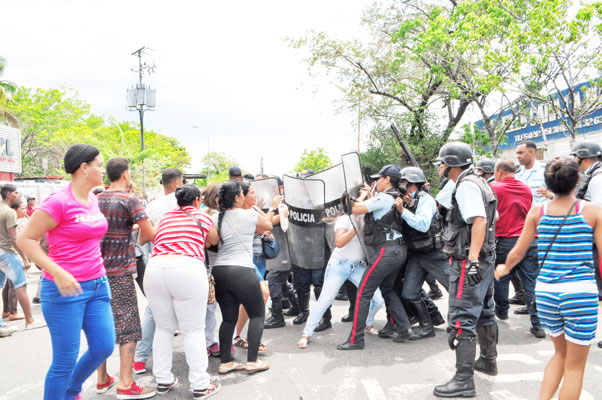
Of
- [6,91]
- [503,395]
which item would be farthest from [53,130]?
[503,395]

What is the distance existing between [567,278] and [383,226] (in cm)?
198

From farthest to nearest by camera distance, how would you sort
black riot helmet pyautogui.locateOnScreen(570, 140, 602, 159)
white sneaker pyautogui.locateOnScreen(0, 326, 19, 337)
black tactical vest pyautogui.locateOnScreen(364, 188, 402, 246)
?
1. white sneaker pyautogui.locateOnScreen(0, 326, 19, 337)
2. black riot helmet pyautogui.locateOnScreen(570, 140, 602, 159)
3. black tactical vest pyautogui.locateOnScreen(364, 188, 402, 246)

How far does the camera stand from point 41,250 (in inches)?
108

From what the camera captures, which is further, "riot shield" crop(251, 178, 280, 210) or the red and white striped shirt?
"riot shield" crop(251, 178, 280, 210)

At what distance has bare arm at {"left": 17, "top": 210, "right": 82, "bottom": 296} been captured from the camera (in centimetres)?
271

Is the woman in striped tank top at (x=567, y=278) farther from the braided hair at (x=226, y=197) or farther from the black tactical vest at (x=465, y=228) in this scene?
the braided hair at (x=226, y=197)

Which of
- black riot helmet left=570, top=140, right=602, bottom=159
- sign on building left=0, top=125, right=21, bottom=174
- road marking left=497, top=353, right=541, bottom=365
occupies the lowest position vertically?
road marking left=497, top=353, right=541, bottom=365

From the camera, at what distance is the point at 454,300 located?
143 inches

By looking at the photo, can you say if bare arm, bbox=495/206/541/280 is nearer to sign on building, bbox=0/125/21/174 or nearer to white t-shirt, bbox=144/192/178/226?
white t-shirt, bbox=144/192/178/226

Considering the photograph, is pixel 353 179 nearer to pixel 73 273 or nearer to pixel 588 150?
pixel 588 150

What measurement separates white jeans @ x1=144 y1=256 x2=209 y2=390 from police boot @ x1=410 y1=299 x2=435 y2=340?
254cm

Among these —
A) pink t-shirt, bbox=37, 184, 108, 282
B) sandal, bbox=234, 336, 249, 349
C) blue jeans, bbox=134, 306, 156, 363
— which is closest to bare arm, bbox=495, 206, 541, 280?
sandal, bbox=234, 336, 249, 349

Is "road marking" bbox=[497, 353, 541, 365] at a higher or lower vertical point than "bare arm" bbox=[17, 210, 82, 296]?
lower

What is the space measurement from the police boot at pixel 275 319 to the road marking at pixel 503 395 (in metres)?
2.77
